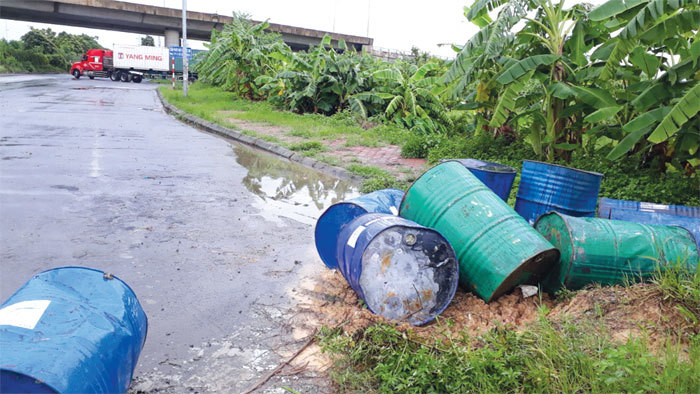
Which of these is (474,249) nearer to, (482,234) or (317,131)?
(482,234)

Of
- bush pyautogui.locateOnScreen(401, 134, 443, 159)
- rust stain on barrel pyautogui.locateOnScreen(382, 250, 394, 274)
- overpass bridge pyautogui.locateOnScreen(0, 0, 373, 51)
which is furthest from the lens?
overpass bridge pyautogui.locateOnScreen(0, 0, 373, 51)

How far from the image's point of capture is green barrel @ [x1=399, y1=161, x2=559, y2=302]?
3.66 meters

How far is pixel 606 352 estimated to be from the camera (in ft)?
8.92

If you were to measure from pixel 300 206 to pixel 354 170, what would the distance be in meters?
2.15

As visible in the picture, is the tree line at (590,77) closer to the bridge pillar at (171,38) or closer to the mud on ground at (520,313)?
the mud on ground at (520,313)

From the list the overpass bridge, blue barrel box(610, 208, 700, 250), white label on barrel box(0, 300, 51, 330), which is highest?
the overpass bridge

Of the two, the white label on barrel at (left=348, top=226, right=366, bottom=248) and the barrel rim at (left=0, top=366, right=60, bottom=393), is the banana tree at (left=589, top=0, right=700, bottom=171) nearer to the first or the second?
the white label on barrel at (left=348, top=226, right=366, bottom=248)

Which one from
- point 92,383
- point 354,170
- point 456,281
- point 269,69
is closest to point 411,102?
point 354,170

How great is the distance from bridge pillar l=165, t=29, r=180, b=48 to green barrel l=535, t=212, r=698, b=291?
4564 cm

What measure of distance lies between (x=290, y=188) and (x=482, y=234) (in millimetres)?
4507

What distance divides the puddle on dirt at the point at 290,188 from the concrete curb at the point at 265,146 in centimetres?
16

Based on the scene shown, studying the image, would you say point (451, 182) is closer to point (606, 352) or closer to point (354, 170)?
point (606, 352)

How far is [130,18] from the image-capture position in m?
40.6

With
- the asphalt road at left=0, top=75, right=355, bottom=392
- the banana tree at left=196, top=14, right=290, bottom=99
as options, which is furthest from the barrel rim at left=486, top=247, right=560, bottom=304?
the banana tree at left=196, top=14, right=290, bottom=99
